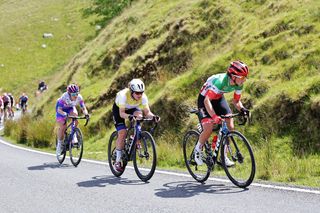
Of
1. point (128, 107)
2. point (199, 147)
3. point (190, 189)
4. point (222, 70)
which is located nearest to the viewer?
point (190, 189)

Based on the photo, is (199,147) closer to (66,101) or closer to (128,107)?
(128,107)

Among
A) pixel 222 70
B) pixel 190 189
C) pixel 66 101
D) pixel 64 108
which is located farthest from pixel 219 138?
pixel 222 70

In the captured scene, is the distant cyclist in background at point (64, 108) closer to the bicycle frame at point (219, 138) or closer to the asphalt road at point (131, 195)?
the asphalt road at point (131, 195)

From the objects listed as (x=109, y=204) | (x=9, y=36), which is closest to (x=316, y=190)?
(x=109, y=204)

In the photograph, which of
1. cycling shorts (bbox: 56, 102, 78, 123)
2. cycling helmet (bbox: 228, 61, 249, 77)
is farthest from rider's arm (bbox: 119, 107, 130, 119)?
cycling shorts (bbox: 56, 102, 78, 123)

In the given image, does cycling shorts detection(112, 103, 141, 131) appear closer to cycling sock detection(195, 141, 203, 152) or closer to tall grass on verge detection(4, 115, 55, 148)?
cycling sock detection(195, 141, 203, 152)

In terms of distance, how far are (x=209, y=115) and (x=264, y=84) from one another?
4965 millimetres

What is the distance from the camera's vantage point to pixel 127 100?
29.2 feet

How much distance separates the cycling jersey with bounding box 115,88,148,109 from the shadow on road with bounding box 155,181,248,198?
5.40 feet

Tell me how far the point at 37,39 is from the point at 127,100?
45.0 metres

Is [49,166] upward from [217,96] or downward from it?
downward

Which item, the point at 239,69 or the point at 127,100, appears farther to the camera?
the point at 127,100

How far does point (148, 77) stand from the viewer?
748 inches

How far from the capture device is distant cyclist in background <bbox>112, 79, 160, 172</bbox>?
8.54m
